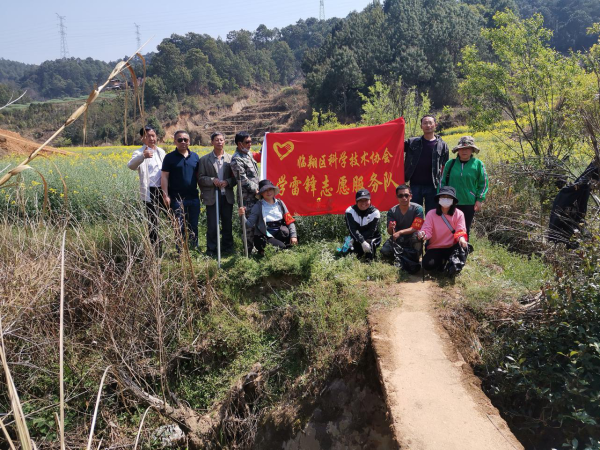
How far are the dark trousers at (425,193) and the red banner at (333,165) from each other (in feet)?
0.87

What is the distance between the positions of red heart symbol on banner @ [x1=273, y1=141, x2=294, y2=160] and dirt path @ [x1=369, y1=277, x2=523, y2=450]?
104 inches

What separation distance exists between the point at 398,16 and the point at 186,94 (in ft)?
82.1

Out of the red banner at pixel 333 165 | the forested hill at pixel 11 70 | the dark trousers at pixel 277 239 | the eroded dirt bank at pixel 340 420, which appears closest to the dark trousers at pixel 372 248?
the red banner at pixel 333 165

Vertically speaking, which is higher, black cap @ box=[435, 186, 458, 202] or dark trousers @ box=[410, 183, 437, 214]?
black cap @ box=[435, 186, 458, 202]

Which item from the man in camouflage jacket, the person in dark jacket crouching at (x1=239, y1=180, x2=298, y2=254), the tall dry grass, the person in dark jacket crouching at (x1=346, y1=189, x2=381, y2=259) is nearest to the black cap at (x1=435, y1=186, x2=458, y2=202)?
the person in dark jacket crouching at (x1=346, y1=189, x2=381, y2=259)

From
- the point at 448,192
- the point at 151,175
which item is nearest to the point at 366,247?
the point at 448,192

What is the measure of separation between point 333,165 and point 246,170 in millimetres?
1239

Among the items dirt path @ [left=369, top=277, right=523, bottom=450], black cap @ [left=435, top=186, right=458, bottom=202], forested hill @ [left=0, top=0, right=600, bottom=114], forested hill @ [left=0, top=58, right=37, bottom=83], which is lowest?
dirt path @ [left=369, top=277, right=523, bottom=450]

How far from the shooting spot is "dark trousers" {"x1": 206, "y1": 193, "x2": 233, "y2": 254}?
20.8 feet

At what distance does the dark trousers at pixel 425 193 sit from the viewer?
6.20m

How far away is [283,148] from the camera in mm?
6488

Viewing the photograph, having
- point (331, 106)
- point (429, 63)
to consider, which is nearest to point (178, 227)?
point (331, 106)

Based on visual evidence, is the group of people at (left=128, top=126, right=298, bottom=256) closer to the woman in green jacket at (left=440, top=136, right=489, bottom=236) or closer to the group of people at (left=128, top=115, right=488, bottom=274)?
the group of people at (left=128, top=115, right=488, bottom=274)

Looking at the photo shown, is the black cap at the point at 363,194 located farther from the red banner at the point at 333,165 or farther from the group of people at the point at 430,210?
the red banner at the point at 333,165
